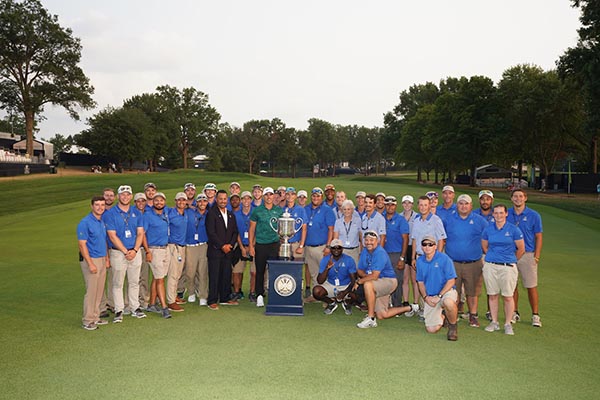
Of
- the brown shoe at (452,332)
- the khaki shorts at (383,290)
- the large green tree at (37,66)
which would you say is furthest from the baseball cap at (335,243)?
the large green tree at (37,66)

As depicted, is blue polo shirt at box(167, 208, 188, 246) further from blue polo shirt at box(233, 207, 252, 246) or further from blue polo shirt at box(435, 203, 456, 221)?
blue polo shirt at box(435, 203, 456, 221)

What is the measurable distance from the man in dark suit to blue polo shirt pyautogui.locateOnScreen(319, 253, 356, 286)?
1830 millimetres

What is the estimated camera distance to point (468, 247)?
813 centimetres

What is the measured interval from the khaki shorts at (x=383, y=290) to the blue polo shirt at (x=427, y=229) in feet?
2.40

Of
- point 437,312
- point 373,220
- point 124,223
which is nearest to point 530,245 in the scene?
point 437,312

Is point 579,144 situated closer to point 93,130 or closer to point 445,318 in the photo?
point 445,318

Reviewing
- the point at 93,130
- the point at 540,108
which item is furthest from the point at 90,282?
the point at 93,130

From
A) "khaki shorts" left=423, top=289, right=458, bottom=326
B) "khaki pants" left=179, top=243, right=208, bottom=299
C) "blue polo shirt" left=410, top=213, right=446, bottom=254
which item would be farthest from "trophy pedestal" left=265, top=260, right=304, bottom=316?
"khaki shorts" left=423, top=289, right=458, bottom=326

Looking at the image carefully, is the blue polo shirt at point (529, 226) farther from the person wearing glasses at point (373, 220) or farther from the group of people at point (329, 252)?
the person wearing glasses at point (373, 220)

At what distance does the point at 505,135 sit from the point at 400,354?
5062 cm

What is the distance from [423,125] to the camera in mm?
72875

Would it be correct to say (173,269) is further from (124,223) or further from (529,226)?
(529,226)

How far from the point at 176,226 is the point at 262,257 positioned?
5.67ft

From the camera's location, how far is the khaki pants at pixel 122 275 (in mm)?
8117
